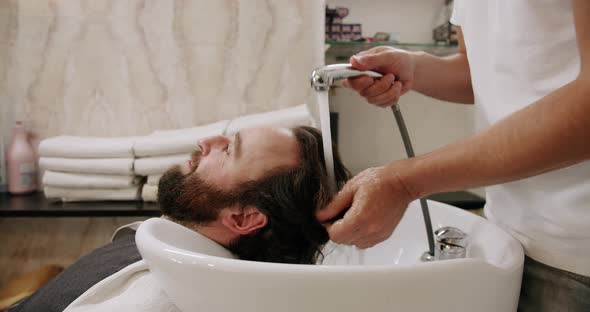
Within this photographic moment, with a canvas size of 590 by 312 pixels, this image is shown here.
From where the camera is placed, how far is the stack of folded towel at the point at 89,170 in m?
1.60

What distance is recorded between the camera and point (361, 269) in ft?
1.72

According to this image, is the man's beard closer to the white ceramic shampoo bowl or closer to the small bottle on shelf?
the white ceramic shampoo bowl

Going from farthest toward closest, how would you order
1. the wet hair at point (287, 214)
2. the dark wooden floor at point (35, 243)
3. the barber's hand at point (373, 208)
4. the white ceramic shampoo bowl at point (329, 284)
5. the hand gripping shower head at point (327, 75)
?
the dark wooden floor at point (35, 243) → the wet hair at point (287, 214) → the hand gripping shower head at point (327, 75) → the barber's hand at point (373, 208) → the white ceramic shampoo bowl at point (329, 284)

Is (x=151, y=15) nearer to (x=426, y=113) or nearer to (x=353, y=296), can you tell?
(x=426, y=113)

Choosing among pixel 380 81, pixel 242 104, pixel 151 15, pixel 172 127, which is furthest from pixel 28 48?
pixel 380 81

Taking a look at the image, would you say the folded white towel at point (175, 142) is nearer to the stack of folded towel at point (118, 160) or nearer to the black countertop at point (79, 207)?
the stack of folded towel at point (118, 160)

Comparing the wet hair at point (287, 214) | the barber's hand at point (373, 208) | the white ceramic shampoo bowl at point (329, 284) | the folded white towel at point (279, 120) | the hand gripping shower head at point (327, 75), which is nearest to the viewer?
the white ceramic shampoo bowl at point (329, 284)

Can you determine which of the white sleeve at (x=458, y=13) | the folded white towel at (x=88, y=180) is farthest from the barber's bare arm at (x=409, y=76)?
the folded white towel at (x=88, y=180)

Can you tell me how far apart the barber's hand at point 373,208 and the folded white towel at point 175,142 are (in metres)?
0.94

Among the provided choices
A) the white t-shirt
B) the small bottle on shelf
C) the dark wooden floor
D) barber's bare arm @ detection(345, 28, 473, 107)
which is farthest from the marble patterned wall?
the white t-shirt

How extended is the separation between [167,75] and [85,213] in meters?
0.66

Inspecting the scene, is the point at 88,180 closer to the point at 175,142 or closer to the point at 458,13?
the point at 175,142

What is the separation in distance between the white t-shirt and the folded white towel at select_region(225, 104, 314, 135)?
0.74m

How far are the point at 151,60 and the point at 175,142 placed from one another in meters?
0.45
